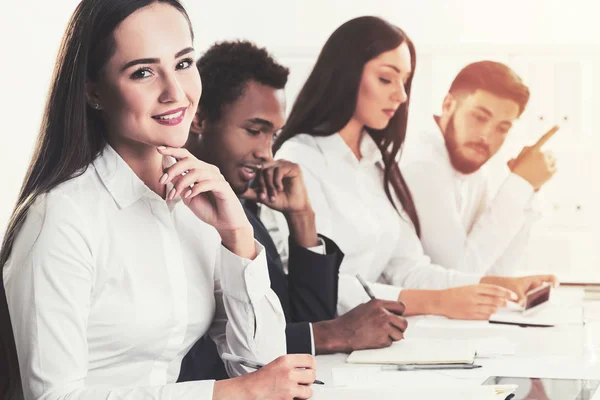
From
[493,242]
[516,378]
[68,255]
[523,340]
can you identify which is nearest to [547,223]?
[493,242]

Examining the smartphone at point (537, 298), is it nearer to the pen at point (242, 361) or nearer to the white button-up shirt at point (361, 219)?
the white button-up shirt at point (361, 219)

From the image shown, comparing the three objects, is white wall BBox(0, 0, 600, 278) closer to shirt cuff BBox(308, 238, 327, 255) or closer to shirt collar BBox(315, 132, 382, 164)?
shirt collar BBox(315, 132, 382, 164)

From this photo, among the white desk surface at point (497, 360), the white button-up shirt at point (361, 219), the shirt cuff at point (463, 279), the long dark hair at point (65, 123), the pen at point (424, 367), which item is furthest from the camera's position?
the shirt cuff at point (463, 279)

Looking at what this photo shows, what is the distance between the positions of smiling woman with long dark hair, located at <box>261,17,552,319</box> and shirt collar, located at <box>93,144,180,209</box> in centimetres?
123

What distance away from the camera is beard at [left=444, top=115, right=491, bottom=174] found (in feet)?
10.9

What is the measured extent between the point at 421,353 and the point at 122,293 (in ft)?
2.64

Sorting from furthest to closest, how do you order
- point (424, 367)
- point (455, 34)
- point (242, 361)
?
1. point (455, 34)
2. point (424, 367)
3. point (242, 361)

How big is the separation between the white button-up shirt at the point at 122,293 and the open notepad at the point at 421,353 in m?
0.40

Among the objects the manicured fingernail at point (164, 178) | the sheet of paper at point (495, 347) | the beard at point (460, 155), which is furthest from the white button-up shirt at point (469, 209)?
the manicured fingernail at point (164, 178)

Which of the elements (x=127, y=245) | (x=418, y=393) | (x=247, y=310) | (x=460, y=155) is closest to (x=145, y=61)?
(x=127, y=245)

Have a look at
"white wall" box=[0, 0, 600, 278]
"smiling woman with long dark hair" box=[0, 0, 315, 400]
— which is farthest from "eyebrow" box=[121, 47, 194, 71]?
"white wall" box=[0, 0, 600, 278]

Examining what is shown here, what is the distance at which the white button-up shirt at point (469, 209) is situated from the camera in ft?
10.7

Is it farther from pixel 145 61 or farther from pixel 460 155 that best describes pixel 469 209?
pixel 145 61

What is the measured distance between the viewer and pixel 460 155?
3.31 metres
